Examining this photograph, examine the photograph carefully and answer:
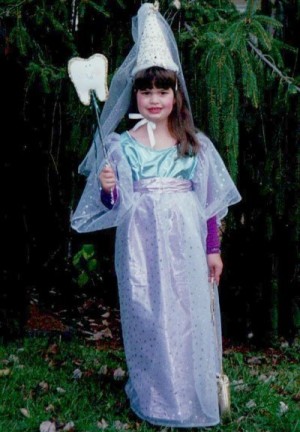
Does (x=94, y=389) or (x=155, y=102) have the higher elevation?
(x=155, y=102)

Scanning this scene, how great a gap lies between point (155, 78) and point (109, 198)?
23.0 inches

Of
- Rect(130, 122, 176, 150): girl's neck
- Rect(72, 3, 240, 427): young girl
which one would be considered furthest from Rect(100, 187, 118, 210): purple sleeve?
Rect(130, 122, 176, 150): girl's neck

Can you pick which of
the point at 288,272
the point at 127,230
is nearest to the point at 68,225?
the point at 288,272

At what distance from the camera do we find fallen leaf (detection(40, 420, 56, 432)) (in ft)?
12.4

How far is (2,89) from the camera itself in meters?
5.09

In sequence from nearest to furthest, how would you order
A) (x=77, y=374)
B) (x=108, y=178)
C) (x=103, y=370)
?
(x=108, y=178), (x=77, y=374), (x=103, y=370)

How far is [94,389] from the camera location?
171 inches

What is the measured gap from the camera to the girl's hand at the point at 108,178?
367 centimetres

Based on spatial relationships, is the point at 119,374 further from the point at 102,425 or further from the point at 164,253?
the point at 164,253

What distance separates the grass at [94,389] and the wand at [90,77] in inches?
49.1

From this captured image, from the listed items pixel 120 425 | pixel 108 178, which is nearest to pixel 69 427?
pixel 120 425

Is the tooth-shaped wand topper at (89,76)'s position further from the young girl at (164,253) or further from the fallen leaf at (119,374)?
the fallen leaf at (119,374)

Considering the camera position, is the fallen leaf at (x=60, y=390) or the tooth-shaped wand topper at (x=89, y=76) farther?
the fallen leaf at (x=60, y=390)

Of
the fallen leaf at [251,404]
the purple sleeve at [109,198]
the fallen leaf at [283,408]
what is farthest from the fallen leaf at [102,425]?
the purple sleeve at [109,198]
